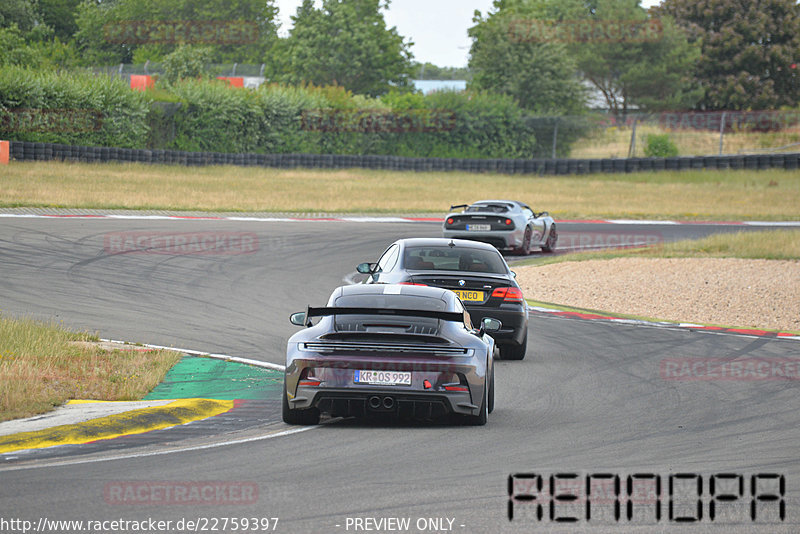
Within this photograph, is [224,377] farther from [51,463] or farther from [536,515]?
[536,515]

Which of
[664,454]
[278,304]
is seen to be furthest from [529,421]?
[278,304]

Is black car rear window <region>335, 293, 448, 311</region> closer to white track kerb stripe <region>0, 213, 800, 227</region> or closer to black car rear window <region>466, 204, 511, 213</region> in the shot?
black car rear window <region>466, 204, 511, 213</region>

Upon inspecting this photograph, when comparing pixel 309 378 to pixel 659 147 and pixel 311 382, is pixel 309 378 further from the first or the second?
pixel 659 147

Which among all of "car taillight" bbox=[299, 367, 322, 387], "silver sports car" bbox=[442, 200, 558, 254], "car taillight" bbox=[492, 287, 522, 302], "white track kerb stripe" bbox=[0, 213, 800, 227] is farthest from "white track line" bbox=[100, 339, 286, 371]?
"white track kerb stripe" bbox=[0, 213, 800, 227]

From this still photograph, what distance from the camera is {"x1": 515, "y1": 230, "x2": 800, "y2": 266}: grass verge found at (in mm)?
25795

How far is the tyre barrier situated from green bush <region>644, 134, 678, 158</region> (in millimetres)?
3116

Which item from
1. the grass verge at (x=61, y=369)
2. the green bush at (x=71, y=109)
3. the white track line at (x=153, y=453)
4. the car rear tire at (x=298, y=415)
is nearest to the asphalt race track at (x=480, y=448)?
the white track line at (x=153, y=453)

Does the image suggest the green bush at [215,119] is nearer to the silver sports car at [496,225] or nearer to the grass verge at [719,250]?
the silver sports car at [496,225]

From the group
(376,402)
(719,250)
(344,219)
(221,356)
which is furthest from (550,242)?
(376,402)

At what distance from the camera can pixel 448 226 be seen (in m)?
25.6

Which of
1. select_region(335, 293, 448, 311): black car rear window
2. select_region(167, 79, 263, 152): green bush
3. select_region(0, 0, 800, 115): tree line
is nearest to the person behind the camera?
select_region(335, 293, 448, 311): black car rear window

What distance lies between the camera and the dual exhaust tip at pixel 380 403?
8.45 metres

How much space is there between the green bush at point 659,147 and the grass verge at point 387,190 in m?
3.88

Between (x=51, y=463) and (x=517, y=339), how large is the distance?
6.77 m
